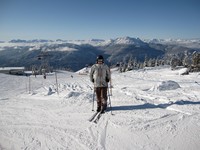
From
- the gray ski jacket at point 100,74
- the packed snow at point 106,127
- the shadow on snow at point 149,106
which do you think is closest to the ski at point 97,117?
the packed snow at point 106,127

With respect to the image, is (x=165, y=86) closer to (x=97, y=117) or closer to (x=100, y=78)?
(x=100, y=78)

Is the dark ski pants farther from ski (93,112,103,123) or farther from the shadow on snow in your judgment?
the shadow on snow

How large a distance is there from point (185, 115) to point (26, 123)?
19.1ft

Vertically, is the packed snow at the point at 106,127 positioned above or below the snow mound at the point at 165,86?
above

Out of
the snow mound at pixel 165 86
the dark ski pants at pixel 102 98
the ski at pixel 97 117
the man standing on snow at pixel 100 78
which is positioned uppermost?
the man standing on snow at pixel 100 78

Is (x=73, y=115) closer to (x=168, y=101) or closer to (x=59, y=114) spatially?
(x=59, y=114)

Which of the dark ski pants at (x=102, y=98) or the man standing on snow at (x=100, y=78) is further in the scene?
the man standing on snow at (x=100, y=78)

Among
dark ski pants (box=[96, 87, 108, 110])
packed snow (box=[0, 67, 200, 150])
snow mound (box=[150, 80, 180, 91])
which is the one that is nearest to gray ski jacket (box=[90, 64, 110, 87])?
dark ski pants (box=[96, 87, 108, 110])

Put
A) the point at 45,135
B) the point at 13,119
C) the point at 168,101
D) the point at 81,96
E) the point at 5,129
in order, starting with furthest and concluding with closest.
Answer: the point at 81,96 < the point at 168,101 < the point at 13,119 < the point at 5,129 < the point at 45,135

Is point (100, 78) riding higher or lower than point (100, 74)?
lower

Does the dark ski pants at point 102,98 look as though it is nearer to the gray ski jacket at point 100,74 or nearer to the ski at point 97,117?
the gray ski jacket at point 100,74

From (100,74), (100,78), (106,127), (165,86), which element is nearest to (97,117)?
(106,127)

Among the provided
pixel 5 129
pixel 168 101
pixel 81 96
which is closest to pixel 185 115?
pixel 168 101

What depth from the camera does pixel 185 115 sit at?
803 cm
